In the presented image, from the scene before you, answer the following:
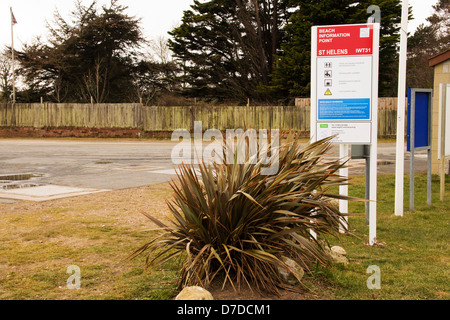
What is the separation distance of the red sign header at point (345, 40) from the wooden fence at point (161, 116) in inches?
807

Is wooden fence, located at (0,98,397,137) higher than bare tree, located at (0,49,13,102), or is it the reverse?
bare tree, located at (0,49,13,102)

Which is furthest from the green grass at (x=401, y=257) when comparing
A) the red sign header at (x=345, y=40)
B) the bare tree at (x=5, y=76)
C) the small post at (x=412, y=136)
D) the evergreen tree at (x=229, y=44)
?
the bare tree at (x=5, y=76)

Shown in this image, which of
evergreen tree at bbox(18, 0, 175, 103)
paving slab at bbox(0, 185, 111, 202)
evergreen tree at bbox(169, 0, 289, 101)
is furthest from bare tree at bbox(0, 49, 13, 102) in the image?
paving slab at bbox(0, 185, 111, 202)

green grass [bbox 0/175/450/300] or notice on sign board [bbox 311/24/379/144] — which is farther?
notice on sign board [bbox 311/24/379/144]

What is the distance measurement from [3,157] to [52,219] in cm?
1081

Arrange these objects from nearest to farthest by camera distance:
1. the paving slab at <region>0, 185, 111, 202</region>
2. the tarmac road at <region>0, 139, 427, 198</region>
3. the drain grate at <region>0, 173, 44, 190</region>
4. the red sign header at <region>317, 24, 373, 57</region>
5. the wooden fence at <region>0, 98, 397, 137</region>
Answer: the red sign header at <region>317, 24, 373, 57</region>
the paving slab at <region>0, 185, 111, 202</region>
the drain grate at <region>0, 173, 44, 190</region>
the tarmac road at <region>0, 139, 427, 198</region>
the wooden fence at <region>0, 98, 397, 137</region>

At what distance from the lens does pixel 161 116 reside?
97.6 feet

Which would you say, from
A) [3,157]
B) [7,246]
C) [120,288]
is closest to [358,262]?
[120,288]

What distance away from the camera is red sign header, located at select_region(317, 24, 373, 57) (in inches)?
218

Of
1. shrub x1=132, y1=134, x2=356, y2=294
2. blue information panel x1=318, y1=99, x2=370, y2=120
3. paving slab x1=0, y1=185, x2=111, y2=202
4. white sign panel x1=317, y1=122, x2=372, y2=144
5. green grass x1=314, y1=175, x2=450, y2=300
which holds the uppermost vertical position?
blue information panel x1=318, y1=99, x2=370, y2=120

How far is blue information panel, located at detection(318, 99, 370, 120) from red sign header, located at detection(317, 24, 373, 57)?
0.59 m

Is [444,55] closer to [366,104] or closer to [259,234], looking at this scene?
[366,104]

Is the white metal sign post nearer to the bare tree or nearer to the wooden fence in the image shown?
the wooden fence

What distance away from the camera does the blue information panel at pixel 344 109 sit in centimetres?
560
